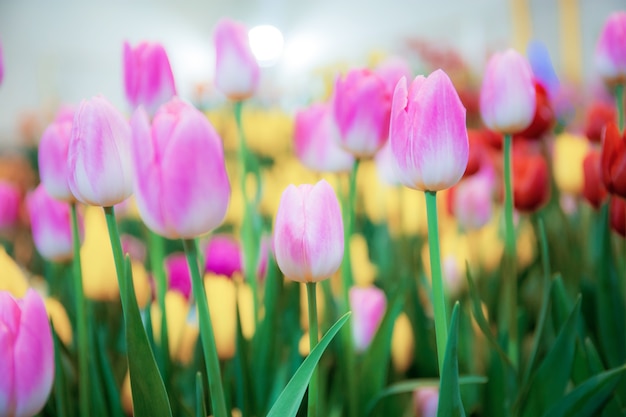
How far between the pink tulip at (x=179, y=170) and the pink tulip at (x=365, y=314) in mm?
269

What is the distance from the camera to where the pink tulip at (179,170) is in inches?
10.4

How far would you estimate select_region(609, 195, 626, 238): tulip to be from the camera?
45 cm

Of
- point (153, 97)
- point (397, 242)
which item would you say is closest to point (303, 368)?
point (153, 97)

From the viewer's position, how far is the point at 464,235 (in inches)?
30.9

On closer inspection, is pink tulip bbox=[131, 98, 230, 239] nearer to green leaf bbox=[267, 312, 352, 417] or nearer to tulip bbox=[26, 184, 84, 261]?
green leaf bbox=[267, 312, 352, 417]

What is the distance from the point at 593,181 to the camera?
540mm

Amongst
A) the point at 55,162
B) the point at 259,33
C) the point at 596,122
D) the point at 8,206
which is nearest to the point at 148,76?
the point at 55,162

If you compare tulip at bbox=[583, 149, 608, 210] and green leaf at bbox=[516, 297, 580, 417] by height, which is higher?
tulip at bbox=[583, 149, 608, 210]

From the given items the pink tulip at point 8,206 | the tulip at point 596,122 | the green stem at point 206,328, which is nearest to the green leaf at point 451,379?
the green stem at point 206,328

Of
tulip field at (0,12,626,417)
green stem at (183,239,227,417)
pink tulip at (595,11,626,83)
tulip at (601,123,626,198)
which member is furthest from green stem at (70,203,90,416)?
pink tulip at (595,11,626,83)

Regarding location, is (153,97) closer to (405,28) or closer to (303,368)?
(303,368)

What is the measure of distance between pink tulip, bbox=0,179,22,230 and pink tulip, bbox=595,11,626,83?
769 mm

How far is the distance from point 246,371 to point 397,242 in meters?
0.43

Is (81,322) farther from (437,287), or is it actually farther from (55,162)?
(437,287)
